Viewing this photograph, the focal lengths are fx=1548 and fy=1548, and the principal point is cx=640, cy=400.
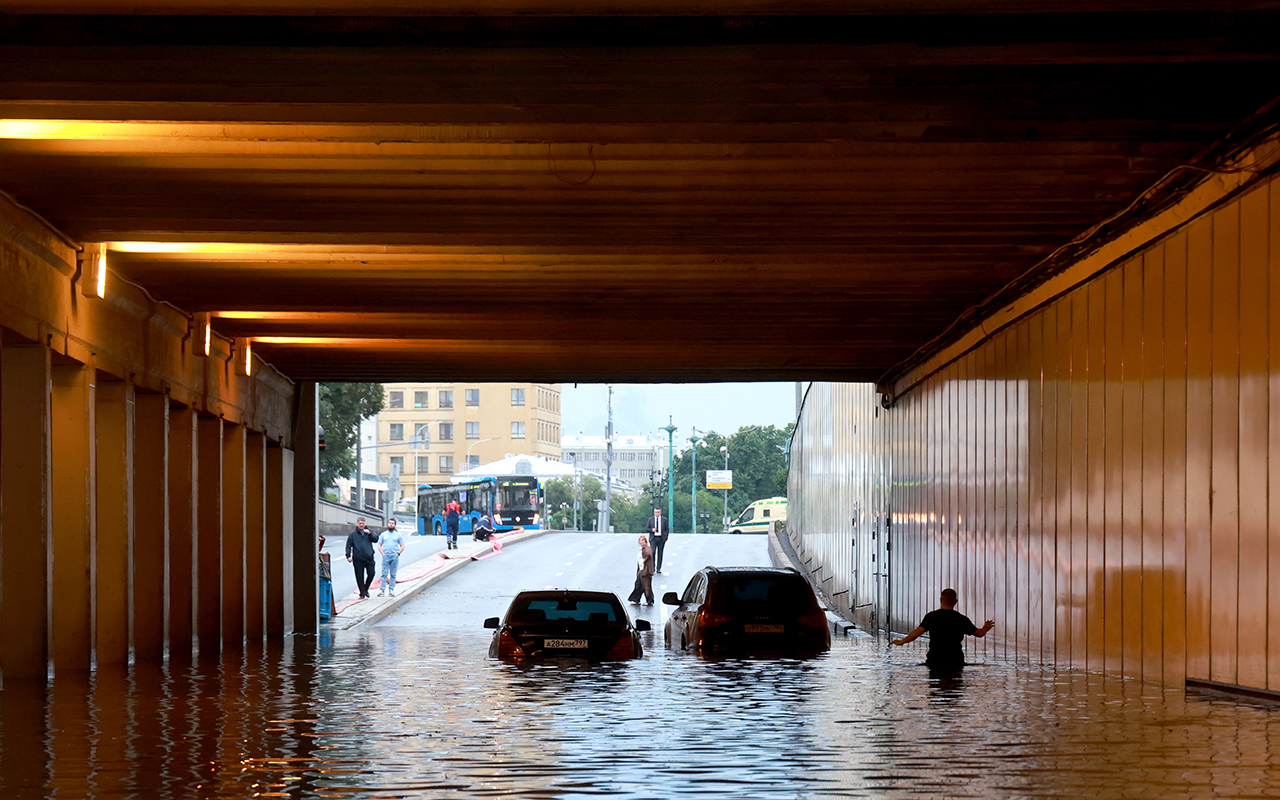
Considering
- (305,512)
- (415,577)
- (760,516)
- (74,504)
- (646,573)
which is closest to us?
(74,504)

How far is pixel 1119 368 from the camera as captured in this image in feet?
48.5

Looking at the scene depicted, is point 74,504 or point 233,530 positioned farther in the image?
point 233,530

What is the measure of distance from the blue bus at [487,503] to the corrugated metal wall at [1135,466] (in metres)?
50.0

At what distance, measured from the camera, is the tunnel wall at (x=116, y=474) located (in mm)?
14922

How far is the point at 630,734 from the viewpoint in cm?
A: 990

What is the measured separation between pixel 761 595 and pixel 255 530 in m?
11.9

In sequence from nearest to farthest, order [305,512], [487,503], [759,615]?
1. [759,615]
2. [305,512]
3. [487,503]

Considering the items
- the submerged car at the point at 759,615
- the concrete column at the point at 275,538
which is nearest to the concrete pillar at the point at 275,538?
the concrete column at the point at 275,538

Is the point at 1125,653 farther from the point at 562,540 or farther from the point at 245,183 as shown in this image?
the point at 562,540

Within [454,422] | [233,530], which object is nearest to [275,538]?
[233,530]

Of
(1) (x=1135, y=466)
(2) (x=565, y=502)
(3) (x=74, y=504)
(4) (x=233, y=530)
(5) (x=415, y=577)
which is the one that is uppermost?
(1) (x=1135, y=466)

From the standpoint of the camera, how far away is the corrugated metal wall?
37.9 feet

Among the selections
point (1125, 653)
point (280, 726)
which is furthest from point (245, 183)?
point (1125, 653)

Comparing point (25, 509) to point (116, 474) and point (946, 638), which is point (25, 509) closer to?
point (116, 474)
